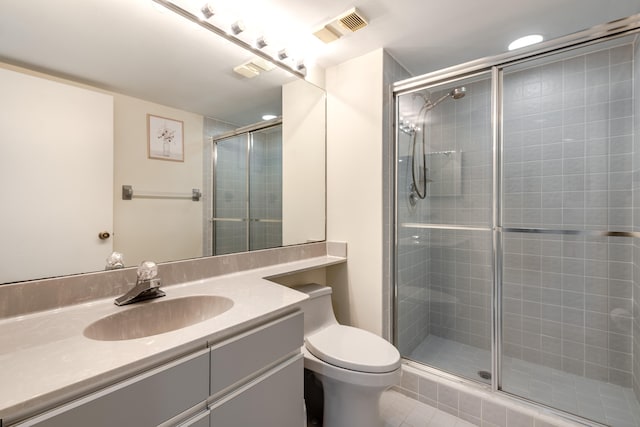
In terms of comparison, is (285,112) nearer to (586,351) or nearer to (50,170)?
(50,170)

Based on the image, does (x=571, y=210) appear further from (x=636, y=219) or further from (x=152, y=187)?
(x=152, y=187)

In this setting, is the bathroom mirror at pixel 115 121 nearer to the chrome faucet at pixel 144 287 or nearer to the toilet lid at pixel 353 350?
the chrome faucet at pixel 144 287

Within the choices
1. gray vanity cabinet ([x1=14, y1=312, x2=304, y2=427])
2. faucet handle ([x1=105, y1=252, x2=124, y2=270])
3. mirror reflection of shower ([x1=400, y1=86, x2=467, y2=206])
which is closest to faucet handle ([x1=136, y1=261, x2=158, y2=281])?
faucet handle ([x1=105, y1=252, x2=124, y2=270])

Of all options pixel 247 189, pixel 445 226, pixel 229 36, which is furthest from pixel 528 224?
pixel 229 36

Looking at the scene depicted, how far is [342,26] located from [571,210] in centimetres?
187

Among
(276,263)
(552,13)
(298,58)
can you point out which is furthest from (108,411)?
(552,13)

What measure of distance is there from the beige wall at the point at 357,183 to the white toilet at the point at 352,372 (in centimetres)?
39

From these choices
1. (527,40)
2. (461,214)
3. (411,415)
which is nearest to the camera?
(411,415)

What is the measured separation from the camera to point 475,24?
1.59 m

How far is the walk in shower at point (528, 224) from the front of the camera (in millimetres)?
1607

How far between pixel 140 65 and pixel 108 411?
128 cm

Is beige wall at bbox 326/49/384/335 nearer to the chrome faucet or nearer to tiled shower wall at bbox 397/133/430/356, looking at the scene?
tiled shower wall at bbox 397/133/430/356

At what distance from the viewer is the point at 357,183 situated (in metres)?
1.92

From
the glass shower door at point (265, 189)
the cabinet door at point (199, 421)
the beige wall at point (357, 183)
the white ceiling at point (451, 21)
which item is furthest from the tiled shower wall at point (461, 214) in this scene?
the cabinet door at point (199, 421)
